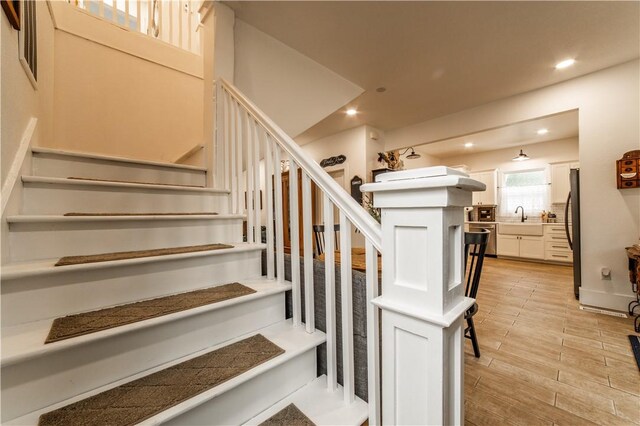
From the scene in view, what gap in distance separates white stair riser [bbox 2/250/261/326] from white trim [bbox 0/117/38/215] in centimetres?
34

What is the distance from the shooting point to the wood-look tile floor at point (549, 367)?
1401 mm

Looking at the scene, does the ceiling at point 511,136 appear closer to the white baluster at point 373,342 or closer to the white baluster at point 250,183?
the white baluster at point 250,183

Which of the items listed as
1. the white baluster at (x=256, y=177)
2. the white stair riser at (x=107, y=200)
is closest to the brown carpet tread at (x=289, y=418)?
the white baluster at (x=256, y=177)

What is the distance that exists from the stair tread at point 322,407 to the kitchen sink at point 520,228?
20.0 feet

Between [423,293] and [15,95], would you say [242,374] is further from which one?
[15,95]

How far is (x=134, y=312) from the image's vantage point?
1.04m

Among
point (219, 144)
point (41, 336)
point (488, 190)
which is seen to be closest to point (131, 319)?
point (41, 336)

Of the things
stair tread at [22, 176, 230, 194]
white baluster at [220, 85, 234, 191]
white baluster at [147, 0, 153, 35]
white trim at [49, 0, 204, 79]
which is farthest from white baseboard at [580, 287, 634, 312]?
white baluster at [147, 0, 153, 35]

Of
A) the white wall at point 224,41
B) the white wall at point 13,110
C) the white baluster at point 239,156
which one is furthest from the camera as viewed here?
the white wall at point 224,41

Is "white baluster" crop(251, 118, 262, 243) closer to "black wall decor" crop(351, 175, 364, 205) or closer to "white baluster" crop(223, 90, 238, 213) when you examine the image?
"white baluster" crop(223, 90, 238, 213)

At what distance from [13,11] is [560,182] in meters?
7.77

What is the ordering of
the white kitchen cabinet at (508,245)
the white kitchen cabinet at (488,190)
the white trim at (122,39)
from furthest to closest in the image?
the white kitchen cabinet at (488,190), the white kitchen cabinet at (508,245), the white trim at (122,39)

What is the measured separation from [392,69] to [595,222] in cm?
283

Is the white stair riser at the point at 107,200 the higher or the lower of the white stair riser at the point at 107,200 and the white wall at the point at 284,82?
Result: the lower
